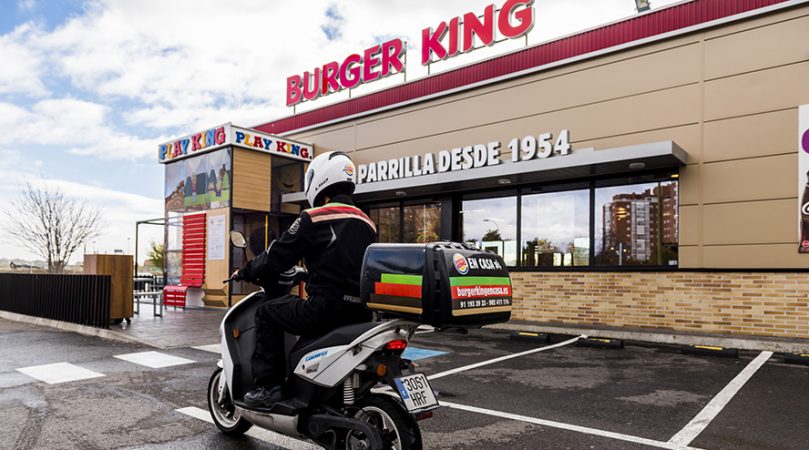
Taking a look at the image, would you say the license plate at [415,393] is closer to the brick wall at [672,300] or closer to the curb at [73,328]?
the curb at [73,328]

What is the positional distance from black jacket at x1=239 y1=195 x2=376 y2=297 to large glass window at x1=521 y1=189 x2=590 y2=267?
27.3 ft

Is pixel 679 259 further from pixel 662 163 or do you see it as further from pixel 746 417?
pixel 746 417

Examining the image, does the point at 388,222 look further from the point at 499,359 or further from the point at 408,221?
the point at 499,359

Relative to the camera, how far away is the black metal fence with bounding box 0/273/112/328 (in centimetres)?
992

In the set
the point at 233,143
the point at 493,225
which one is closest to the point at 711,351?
the point at 493,225

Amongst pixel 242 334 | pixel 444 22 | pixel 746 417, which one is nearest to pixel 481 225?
pixel 444 22

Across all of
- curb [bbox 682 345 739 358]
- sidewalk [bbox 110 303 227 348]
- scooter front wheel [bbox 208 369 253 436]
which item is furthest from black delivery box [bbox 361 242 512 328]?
sidewalk [bbox 110 303 227 348]

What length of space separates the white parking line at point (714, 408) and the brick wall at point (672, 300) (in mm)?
1520

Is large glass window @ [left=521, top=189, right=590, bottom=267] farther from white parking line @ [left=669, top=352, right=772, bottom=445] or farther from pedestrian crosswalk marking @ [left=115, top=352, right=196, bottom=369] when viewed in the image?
pedestrian crosswalk marking @ [left=115, top=352, right=196, bottom=369]

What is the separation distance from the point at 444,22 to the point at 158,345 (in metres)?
9.63

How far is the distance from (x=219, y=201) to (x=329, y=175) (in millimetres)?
12050

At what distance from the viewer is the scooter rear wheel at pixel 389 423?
9.64ft

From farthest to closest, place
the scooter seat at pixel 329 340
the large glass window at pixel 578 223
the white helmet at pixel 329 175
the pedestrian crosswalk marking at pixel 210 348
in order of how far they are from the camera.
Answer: the large glass window at pixel 578 223 < the pedestrian crosswalk marking at pixel 210 348 < the white helmet at pixel 329 175 < the scooter seat at pixel 329 340

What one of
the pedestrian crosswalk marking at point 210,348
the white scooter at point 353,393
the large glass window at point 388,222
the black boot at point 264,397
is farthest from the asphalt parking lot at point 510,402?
the large glass window at point 388,222
